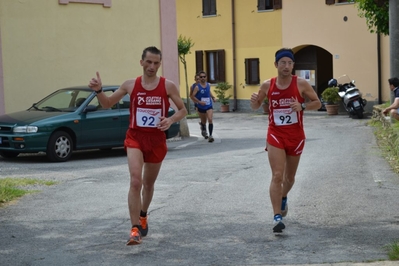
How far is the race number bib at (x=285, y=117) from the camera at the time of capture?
28.5 ft

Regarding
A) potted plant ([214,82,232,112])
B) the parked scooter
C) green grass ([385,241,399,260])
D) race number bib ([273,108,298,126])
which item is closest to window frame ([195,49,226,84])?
potted plant ([214,82,232,112])

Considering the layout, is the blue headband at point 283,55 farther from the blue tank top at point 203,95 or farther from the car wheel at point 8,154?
the blue tank top at point 203,95

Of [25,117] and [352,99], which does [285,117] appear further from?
[352,99]

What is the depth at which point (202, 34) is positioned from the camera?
138 ft

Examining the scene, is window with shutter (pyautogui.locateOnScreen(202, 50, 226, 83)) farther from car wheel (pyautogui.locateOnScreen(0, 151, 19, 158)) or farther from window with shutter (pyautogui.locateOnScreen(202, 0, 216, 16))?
car wheel (pyautogui.locateOnScreen(0, 151, 19, 158))

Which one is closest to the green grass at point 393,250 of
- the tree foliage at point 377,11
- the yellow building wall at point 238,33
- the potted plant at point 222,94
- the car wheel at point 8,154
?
the car wheel at point 8,154

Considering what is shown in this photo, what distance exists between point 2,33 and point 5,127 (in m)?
3.88

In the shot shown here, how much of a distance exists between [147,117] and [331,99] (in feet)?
85.3

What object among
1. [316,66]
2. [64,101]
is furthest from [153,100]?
[316,66]

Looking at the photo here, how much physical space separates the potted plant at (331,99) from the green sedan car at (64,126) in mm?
16189

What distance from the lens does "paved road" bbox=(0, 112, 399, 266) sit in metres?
7.48

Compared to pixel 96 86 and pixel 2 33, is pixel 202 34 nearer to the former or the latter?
pixel 2 33

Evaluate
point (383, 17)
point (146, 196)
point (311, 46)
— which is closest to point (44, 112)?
point (146, 196)

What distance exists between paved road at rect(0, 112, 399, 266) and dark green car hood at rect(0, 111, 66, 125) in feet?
2.63
